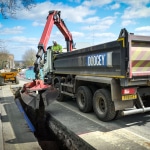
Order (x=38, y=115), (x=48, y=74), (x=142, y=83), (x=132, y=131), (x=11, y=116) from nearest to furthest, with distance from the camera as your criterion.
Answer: (x=132, y=131)
(x=142, y=83)
(x=11, y=116)
(x=38, y=115)
(x=48, y=74)

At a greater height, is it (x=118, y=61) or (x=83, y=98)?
(x=118, y=61)

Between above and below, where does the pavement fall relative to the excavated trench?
above

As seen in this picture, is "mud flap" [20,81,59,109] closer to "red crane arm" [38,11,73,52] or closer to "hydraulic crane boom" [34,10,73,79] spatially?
"hydraulic crane boom" [34,10,73,79]

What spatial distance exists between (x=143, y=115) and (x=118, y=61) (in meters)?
2.15

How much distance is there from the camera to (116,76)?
17.4 feet

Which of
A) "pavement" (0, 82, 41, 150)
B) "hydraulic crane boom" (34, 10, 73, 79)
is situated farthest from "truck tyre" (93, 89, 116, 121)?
"hydraulic crane boom" (34, 10, 73, 79)

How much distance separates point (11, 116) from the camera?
22.5 ft

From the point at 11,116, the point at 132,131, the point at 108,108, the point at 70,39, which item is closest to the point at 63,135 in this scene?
the point at 108,108

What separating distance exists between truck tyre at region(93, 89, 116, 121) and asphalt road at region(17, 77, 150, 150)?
0.56 feet

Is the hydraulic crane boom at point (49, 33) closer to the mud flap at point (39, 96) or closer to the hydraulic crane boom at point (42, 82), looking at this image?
the hydraulic crane boom at point (42, 82)

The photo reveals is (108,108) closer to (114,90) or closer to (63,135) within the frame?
(114,90)

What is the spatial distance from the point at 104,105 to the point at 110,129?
2.56 feet

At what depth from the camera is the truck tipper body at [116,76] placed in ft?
16.6

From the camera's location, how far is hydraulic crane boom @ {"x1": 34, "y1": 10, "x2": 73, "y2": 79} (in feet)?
29.6
